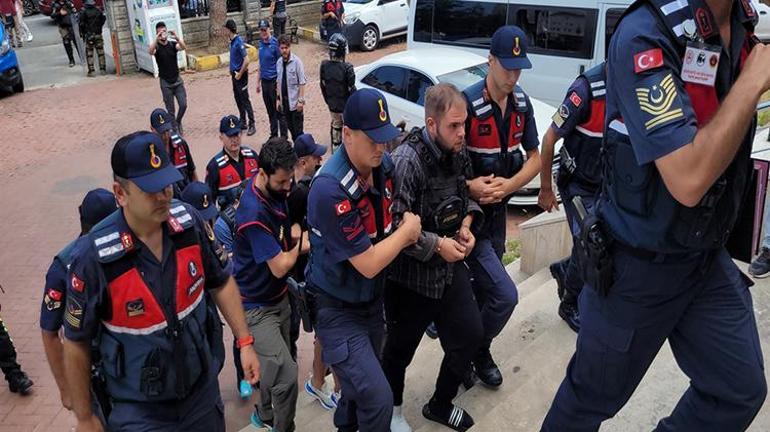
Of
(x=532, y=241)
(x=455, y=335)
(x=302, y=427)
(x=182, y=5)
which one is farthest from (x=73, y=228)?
(x=182, y=5)

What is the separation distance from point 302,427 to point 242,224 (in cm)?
145

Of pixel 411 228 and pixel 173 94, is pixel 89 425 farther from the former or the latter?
pixel 173 94

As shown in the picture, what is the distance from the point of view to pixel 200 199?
4.89m

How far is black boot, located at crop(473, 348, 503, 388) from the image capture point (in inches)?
158

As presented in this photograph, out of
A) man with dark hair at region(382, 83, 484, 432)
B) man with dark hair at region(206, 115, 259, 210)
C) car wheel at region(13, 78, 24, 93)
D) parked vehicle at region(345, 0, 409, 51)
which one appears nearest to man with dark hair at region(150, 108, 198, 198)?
man with dark hair at region(206, 115, 259, 210)

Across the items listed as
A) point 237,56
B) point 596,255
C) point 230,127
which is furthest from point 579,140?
point 237,56

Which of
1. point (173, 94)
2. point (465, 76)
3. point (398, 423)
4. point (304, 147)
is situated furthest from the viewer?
point (173, 94)

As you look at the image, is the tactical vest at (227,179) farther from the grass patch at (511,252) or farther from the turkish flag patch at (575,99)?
the turkish flag patch at (575,99)

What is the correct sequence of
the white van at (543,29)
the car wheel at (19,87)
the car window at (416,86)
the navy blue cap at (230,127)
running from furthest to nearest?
the car wheel at (19,87) < the white van at (543,29) < the car window at (416,86) < the navy blue cap at (230,127)

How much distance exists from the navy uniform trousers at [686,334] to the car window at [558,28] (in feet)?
25.1

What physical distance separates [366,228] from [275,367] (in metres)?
1.20

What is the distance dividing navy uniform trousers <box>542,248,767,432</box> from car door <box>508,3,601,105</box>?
25.2ft

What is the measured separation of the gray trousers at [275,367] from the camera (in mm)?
3986

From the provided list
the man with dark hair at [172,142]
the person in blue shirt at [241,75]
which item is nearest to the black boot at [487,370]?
the man with dark hair at [172,142]
